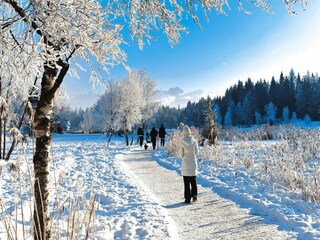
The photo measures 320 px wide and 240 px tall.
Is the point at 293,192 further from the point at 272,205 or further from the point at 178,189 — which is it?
the point at 178,189

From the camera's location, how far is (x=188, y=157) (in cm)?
681

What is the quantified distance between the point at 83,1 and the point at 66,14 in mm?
256

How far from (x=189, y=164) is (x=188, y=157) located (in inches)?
7.5

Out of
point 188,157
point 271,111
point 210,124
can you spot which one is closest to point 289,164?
point 188,157

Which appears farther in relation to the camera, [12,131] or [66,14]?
[12,131]

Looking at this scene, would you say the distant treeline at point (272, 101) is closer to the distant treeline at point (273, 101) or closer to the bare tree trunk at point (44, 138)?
the distant treeline at point (273, 101)

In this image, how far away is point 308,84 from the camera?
63656 millimetres

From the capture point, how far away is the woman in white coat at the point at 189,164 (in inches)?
256

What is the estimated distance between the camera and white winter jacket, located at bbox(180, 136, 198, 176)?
6.66 meters

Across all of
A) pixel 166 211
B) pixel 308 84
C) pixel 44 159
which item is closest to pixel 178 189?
pixel 166 211

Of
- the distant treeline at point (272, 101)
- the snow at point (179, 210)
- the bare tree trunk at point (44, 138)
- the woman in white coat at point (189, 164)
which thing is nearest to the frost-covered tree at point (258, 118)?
the distant treeline at point (272, 101)

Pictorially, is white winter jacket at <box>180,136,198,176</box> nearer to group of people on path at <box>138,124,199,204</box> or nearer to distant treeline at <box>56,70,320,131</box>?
group of people on path at <box>138,124,199,204</box>

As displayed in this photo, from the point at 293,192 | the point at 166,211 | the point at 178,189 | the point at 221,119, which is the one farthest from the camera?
the point at 221,119

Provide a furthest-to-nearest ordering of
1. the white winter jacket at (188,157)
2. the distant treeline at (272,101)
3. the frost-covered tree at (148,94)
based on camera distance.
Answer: the distant treeline at (272,101), the frost-covered tree at (148,94), the white winter jacket at (188,157)
